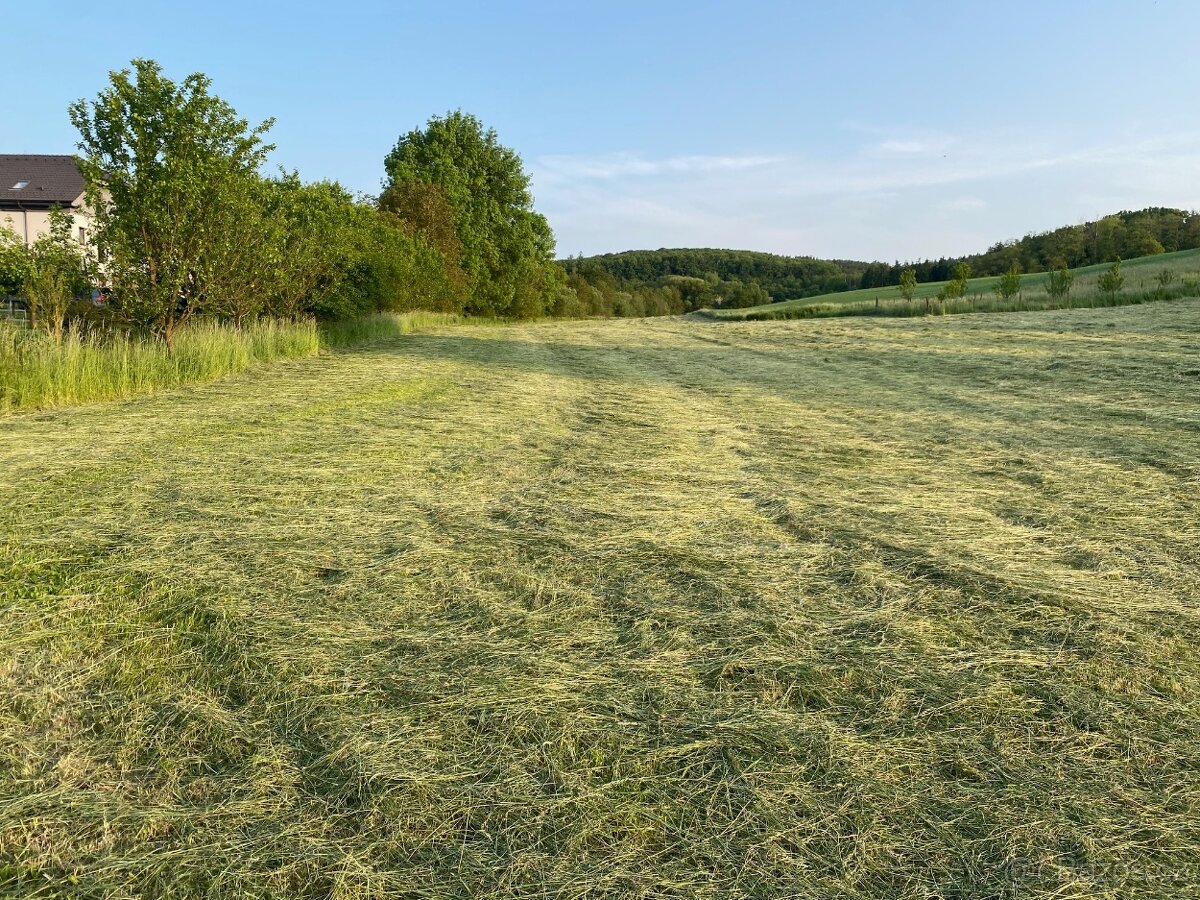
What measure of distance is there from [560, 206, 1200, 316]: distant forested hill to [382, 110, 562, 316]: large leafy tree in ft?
65.8

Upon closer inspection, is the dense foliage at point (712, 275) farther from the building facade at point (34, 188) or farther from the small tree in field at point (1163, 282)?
the small tree in field at point (1163, 282)

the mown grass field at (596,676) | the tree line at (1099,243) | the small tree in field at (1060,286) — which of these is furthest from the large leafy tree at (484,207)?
the tree line at (1099,243)

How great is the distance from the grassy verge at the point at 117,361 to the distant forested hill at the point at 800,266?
37.7 m

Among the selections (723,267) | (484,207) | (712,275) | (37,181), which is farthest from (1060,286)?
(723,267)

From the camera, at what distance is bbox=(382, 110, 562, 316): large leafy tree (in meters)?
35.4

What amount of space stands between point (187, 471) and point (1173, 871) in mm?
4952

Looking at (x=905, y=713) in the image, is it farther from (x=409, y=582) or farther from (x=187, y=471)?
(x=187, y=471)

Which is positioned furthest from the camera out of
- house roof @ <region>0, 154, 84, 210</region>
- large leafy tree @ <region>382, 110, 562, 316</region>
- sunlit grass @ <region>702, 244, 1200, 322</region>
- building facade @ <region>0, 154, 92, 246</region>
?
large leafy tree @ <region>382, 110, 562, 316</region>

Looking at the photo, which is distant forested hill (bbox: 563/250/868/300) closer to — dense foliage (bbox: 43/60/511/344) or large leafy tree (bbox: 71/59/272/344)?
dense foliage (bbox: 43/60/511/344)

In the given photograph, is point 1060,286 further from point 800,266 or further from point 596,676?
point 800,266

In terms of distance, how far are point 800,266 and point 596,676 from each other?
116 m

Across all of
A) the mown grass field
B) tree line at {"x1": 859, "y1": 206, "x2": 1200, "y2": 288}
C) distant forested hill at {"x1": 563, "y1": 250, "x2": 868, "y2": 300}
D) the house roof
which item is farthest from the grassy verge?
distant forested hill at {"x1": 563, "y1": 250, "x2": 868, "y2": 300}

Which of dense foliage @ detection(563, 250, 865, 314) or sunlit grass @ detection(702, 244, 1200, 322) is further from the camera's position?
dense foliage @ detection(563, 250, 865, 314)

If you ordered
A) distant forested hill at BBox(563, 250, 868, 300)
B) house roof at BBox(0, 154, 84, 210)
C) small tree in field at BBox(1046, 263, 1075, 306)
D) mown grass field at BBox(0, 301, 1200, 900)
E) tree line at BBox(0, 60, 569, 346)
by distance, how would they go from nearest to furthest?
mown grass field at BBox(0, 301, 1200, 900), tree line at BBox(0, 60, 569, 346), small tree in field at BBox(1046, 263, 1075, 306), house roof at BBox(0, 154, 84, 210), distant forested hill at BBox(563, 250, 868, 300)
